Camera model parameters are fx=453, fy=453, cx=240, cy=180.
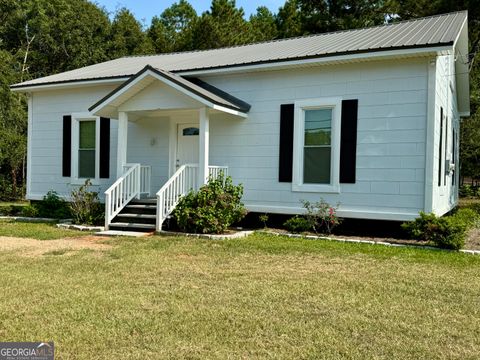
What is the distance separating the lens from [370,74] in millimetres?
9078

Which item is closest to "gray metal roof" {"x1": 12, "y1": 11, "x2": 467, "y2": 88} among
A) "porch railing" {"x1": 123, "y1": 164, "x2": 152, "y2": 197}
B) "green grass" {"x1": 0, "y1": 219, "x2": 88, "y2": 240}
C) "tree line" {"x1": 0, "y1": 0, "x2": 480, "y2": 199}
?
"porch railing" {"x1": 123, "y1": 164, "x2": 152, "y2": 197}

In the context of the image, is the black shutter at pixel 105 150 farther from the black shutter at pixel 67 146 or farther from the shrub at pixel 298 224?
the shrub at pixel 298 224

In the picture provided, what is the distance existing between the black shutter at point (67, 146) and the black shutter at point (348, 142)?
7.59 m

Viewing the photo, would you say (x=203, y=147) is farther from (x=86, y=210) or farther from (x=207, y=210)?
(x=86, y=210)

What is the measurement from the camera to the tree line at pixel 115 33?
2125cm

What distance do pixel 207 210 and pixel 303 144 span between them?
8.43ft

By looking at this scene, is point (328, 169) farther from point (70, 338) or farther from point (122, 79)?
point (70, 338)

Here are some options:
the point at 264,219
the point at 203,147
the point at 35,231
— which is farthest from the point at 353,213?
the point at 35,231

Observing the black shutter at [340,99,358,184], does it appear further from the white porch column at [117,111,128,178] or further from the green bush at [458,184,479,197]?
the green bush at [458,184,479,197]

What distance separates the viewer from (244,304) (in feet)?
14.8

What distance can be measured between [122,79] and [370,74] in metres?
6.10

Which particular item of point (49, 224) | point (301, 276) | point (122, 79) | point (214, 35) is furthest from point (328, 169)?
point (214, 35)

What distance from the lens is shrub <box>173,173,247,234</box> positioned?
29.4ft

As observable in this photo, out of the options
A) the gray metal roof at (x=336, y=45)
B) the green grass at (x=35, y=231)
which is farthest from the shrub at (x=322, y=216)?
the green grass at (x=35, y=231)
